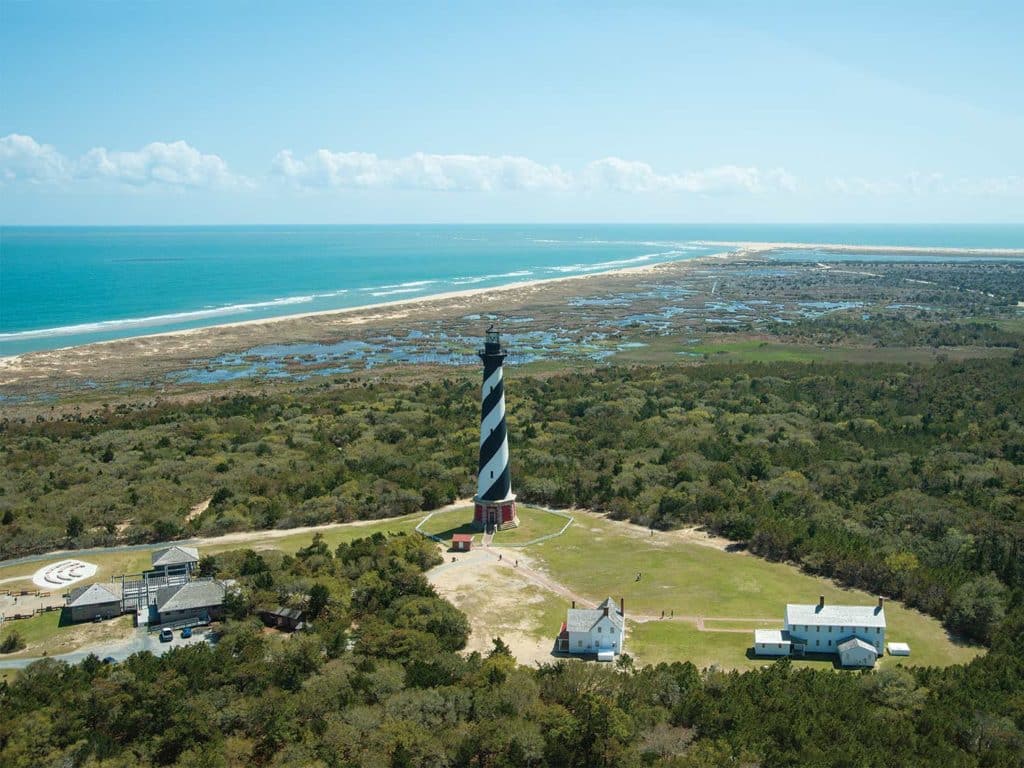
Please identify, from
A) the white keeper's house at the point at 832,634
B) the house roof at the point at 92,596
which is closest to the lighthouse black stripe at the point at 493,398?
the white keeper's house at the point at 832,634

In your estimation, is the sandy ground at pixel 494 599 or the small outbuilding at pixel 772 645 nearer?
the small outbuilding at pixel 772 645

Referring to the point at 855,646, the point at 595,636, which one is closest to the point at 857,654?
the point at 855,646

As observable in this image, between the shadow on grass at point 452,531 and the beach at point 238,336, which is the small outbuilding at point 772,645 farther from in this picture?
the beach at point 238,336

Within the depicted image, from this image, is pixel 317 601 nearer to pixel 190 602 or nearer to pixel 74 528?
pixel 190 602

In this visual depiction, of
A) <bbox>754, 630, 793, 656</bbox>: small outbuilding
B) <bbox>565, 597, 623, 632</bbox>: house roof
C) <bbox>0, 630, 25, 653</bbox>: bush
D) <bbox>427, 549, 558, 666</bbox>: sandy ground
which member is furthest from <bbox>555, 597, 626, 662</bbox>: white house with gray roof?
<bbox>0, 630, 25, 653</bbox>: bush

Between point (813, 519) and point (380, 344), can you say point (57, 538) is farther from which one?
point (380, 344)

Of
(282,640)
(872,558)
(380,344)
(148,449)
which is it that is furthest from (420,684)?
(380,344)
